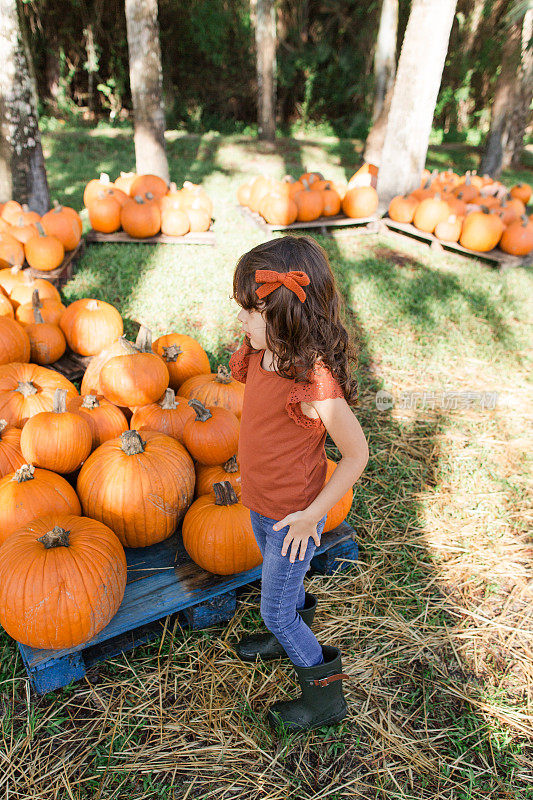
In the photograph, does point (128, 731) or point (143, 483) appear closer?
point (128, 731)

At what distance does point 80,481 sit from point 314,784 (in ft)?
5.10

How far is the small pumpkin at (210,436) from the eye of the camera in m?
2.57

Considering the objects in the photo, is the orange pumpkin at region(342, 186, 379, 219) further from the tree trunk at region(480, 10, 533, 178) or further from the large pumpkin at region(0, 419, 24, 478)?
the large pumpkin at region(0, 419, 24, 478)

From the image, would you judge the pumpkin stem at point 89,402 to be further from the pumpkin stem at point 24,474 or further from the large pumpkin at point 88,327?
the large pumpkin at point 88,327

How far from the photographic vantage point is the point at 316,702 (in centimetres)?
193

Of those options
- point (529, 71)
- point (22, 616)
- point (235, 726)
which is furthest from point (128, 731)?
point (529, 71)

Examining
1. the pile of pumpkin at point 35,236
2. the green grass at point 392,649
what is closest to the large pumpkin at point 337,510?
the green grass at point 392,649

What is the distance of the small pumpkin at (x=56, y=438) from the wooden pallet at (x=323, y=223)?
4865mm

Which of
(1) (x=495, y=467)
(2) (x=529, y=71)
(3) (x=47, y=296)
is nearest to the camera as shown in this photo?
(1) (x=495, y=467)

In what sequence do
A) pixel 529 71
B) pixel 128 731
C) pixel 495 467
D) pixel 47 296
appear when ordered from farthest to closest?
1. pixel 529 71
2. pixel 47 296
3. pixel 495 467
4. pixel 128 731

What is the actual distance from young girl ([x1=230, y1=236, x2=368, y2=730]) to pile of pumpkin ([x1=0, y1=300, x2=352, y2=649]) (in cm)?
45

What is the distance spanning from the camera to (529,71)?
1010cm

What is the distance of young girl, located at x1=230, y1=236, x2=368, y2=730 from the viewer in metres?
1.46

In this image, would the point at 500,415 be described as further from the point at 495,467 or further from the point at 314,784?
the point at 314,784
